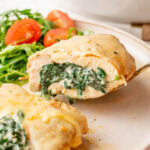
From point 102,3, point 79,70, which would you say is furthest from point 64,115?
point 102,3

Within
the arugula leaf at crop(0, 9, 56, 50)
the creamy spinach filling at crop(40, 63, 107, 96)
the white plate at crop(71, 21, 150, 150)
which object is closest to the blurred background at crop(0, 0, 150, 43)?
the arugula leaf at crop(0, 9, 56, 50)

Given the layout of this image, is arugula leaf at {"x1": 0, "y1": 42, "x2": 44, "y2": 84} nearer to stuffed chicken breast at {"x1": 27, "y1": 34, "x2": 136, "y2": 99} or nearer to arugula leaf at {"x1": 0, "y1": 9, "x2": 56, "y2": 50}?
arugula leaf at {"x1": 0, "y1": 9, "x2": 56, "y2": 50}

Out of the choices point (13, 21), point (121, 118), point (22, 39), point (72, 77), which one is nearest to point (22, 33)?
point (22, 39)

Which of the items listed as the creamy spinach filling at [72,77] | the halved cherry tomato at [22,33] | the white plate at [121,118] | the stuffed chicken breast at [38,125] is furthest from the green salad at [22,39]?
the stuffed chicken breast at [38,125]

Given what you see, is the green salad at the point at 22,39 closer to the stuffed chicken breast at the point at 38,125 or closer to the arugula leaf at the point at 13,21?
the arugula leaf at the point at 13,21

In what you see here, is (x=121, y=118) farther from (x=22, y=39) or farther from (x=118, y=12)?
(x=118, y=12)
